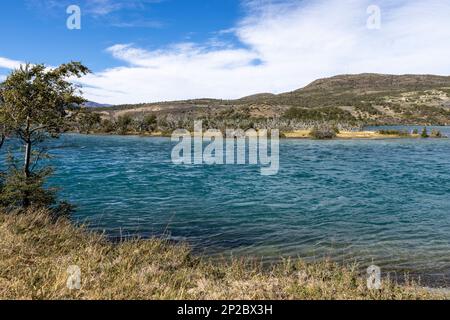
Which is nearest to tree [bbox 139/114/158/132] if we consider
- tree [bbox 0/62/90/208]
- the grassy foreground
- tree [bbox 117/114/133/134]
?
tree [bbox 117/114/133/134]

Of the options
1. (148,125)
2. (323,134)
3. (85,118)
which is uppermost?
(148,125)

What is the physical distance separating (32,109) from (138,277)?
9.53 metres

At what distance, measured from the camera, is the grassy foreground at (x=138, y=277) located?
6742 mm

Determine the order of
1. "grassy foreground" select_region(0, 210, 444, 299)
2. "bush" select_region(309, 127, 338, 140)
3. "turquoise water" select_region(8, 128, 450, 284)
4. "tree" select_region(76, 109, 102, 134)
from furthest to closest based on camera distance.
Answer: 1. "bush" select_region(309, 127, 338, 140)
2. "tree" select_region(76, 109, 102, 134)
3. "turquoise water" select_region(8, 128, 450, 284)
4. "grassy foreground" select_region(0, 210, 444, 299)

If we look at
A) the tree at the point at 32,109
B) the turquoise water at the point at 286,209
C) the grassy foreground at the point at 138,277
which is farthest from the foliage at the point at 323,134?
the grassy foreground at the point at 138,277

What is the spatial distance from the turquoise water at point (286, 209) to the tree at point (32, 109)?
1.30m

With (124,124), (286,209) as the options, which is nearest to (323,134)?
(124,124)

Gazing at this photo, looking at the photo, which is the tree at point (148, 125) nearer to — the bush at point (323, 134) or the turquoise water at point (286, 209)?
the bush at point (323, 134)

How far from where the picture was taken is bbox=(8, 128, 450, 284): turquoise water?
503 inches

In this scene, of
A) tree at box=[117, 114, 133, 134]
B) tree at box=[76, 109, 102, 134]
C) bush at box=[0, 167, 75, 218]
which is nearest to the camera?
bush at box=[0, 167, 75, 218]

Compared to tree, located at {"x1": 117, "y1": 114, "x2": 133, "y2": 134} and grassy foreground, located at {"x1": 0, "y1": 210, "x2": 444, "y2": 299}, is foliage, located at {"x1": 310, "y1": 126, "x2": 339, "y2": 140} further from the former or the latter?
grassy foreground, located at {"x1": 0, "y1": 210, "x2": 444, "y2": 299}

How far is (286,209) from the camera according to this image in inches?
765

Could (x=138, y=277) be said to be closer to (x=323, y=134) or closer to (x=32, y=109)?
(x=32, y=109)

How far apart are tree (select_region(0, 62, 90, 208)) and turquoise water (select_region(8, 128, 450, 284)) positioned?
1.30 meters
